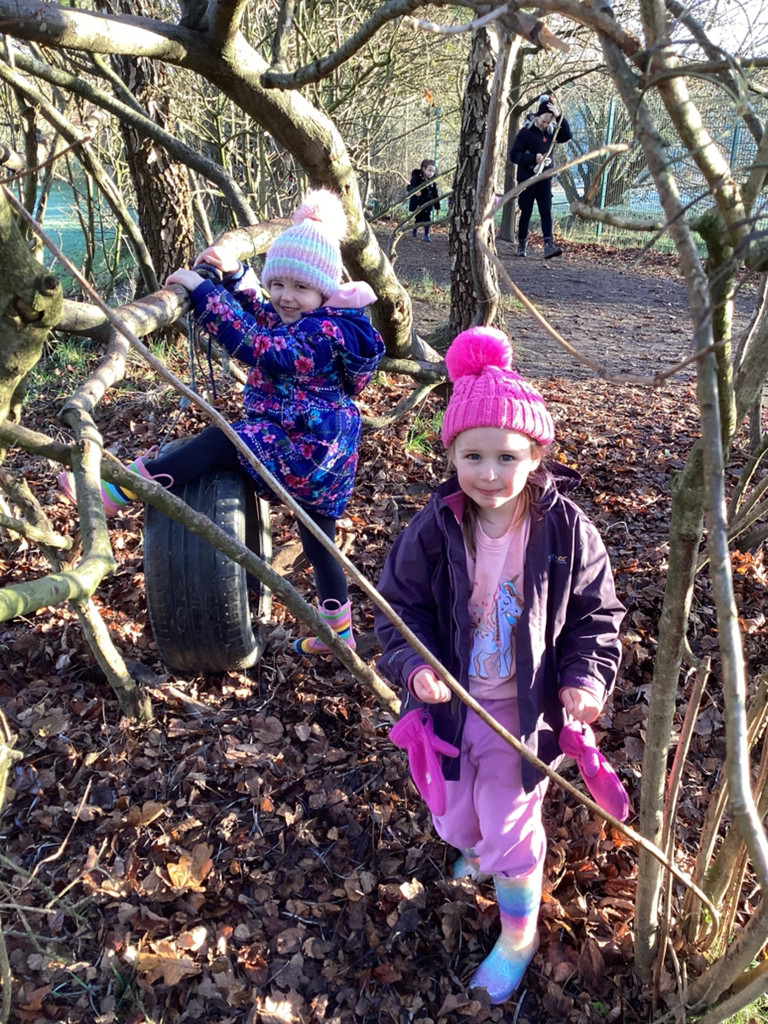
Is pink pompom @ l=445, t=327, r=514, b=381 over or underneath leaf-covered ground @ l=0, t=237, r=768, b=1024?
over

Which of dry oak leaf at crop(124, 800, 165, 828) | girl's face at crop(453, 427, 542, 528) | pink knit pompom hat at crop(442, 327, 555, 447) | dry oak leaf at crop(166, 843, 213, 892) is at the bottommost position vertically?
dry oak leaf at crop(166, 843, 213, 892)

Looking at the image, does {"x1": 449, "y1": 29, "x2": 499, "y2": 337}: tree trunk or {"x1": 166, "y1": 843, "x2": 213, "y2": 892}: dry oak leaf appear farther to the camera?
{"x1": 449, "y1": 29, "x2": 499, "y2": 337}: tree trunk

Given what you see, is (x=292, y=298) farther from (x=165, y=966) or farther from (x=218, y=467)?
(x=165, y=966)

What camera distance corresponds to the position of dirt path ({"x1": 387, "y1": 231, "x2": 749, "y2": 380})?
272 inches

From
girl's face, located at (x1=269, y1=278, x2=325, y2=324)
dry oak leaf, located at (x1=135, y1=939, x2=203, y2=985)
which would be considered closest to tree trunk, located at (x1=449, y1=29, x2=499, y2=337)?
girl's face, located at (x1=269, y1=278, x2=325, y2=324)

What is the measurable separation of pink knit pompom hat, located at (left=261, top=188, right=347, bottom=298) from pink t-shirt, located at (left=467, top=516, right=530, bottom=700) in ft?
4.64

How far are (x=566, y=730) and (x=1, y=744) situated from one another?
1273 millimetres

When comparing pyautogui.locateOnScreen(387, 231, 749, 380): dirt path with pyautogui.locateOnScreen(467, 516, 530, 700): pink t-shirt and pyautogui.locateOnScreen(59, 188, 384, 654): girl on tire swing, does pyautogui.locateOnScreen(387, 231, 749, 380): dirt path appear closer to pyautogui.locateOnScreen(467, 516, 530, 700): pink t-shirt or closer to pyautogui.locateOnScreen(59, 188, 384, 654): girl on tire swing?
pyautogui.locateOnScreen(59, 188, 384, 654): girl on tire swing

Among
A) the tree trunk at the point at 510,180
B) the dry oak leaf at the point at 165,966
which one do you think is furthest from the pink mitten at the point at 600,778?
the tree trunk at the point at 510,180

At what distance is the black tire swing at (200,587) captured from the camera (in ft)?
8.98

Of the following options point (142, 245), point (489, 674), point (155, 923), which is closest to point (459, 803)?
point (489, 674)

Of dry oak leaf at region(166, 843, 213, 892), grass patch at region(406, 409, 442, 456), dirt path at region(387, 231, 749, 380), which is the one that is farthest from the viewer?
dirt path at region(387, 231, 749, 380)

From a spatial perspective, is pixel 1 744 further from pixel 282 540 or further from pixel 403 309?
pixel 403 309

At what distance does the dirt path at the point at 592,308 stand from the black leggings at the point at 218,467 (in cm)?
A: 377
